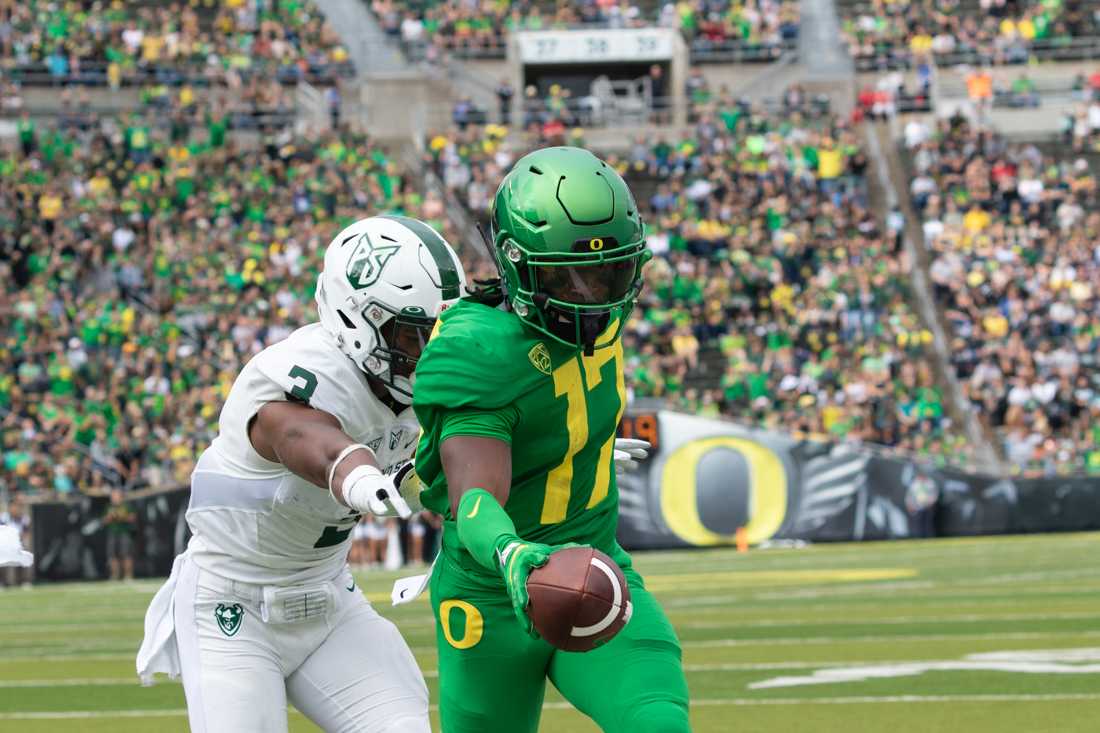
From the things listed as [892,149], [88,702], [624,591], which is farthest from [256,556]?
[892,149]

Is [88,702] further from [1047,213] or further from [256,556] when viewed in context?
[1047,213]

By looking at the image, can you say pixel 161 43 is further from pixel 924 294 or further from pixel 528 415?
pixel 528 415

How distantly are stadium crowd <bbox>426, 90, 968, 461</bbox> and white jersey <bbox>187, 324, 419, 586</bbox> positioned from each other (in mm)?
14931

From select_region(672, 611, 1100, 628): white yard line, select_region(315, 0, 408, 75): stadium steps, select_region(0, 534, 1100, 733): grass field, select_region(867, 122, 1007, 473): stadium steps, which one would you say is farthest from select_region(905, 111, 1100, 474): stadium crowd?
select_region(672, 611, 1100, 628): white yard line

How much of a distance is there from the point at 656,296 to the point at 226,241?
5508mm

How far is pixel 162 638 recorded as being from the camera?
174 inches

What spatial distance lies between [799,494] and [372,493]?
15535 mm

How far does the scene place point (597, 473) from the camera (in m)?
3.80

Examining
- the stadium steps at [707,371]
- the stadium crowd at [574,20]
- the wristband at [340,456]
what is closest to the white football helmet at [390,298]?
the wristband at [340,456]

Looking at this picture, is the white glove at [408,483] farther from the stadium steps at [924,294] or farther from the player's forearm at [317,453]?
the stadium steps at [924,294]

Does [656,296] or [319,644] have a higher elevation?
[319,644]

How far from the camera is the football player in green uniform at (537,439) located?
11.4 ft

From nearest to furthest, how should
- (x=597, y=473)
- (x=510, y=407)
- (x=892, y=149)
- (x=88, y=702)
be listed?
1. (x=510, y=407)
2. (x=597, y=473)
3. (x=88, y=702)
4. (x=892, y=149)

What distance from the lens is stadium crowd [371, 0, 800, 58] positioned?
95.8ft
